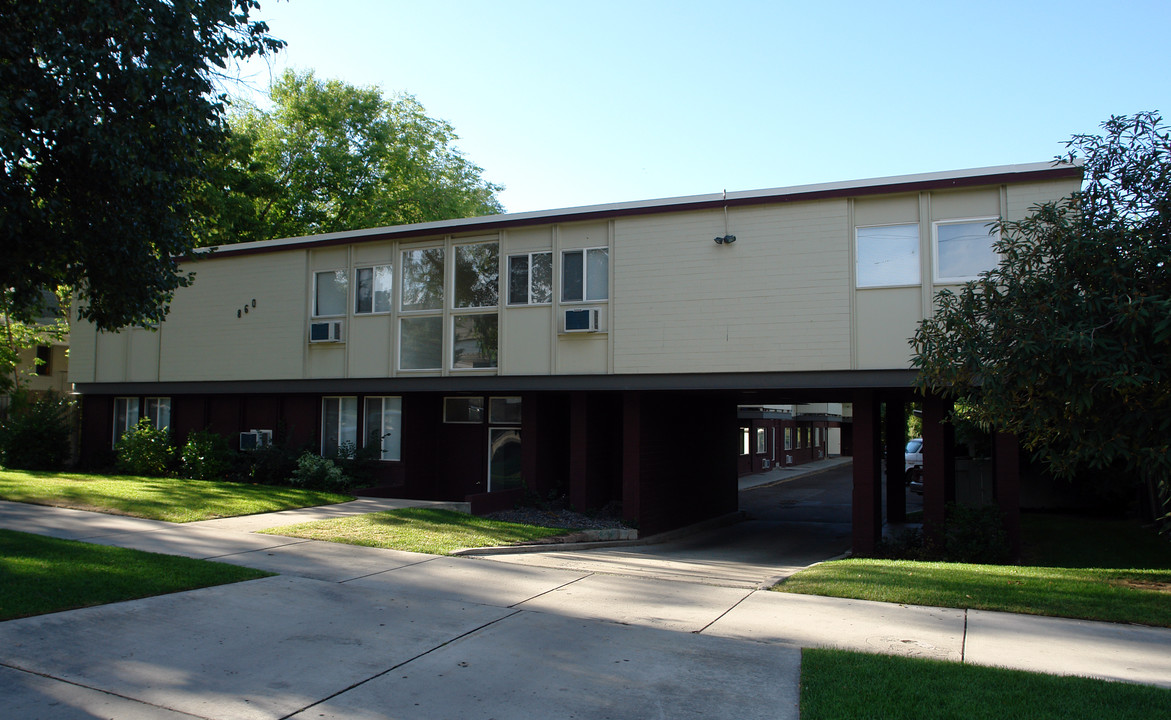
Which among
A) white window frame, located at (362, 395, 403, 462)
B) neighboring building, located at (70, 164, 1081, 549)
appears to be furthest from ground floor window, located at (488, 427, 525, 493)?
white window frame, located at (362, 395, 403, 462)

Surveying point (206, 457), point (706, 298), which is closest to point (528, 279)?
point (706, 298)

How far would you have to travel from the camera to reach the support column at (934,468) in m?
14.6

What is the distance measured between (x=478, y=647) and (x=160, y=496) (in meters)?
11.6

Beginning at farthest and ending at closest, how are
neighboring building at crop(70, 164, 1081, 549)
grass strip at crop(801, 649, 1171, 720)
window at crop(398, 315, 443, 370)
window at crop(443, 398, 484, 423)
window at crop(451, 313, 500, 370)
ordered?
1. window at crop(443, 398, 484, 423)
2. window at crop(398, 315, 443, 370)
3. window at crop(451, 313, 500, 370)
4. neighboring building at crop(70, 164, 1081, 549)
5. grass strip at crop(801, 649, 1171, 720)

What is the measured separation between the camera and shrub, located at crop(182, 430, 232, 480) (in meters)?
19.9

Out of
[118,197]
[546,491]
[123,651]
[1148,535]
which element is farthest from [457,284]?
[1148,535]

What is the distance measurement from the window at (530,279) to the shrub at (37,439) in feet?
46.7

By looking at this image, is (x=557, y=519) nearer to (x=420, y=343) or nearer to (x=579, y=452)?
(x=579, y=452)

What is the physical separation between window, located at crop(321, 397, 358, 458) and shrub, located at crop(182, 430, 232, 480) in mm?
2260

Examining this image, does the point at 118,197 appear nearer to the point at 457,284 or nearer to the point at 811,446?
the point at 457,284

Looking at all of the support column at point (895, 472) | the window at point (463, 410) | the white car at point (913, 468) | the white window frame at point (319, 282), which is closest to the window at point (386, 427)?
the window at point (463, 410)

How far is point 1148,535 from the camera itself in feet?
56.6

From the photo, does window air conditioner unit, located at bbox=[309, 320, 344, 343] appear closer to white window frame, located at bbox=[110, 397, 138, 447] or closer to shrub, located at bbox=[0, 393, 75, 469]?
white window frame, located at bbox=[110, 397, 138, 447]

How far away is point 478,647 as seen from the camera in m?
6.88
